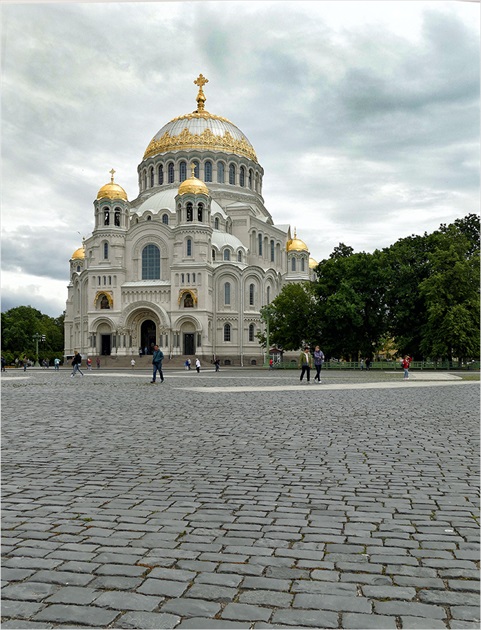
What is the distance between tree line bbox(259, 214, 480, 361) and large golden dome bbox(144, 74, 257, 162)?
27.7 meters

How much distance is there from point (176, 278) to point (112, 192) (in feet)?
38.5

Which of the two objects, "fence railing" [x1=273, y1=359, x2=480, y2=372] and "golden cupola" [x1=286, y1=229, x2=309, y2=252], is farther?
"golden cupola" [x1=286, y1=229, x2=309, y2=252]

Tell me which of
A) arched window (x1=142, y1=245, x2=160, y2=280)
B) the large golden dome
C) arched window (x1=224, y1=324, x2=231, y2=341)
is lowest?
arched window (x1=224, y1=324, x2=231, y2=341)

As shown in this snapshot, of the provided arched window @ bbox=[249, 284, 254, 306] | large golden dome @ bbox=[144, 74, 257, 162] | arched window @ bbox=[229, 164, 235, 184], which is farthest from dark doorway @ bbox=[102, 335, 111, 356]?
arched window @ bbox=[229, 164, 235, 184]

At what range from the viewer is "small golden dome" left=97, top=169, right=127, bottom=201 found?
2648 inches

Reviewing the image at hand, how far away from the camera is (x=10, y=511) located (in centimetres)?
547

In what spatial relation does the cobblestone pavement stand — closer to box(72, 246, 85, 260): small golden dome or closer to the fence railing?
the fence railing

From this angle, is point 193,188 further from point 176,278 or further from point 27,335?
point 27,335

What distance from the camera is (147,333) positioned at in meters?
67.2

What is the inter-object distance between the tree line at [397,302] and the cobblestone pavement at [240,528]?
1469 inches

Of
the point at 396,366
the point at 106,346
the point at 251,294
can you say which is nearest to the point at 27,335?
the point at 106,346

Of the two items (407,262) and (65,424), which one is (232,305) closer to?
(407,262)

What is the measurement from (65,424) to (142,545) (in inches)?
297

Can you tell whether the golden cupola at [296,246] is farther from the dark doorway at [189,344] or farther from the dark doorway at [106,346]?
the dark doorway at [106,346]
